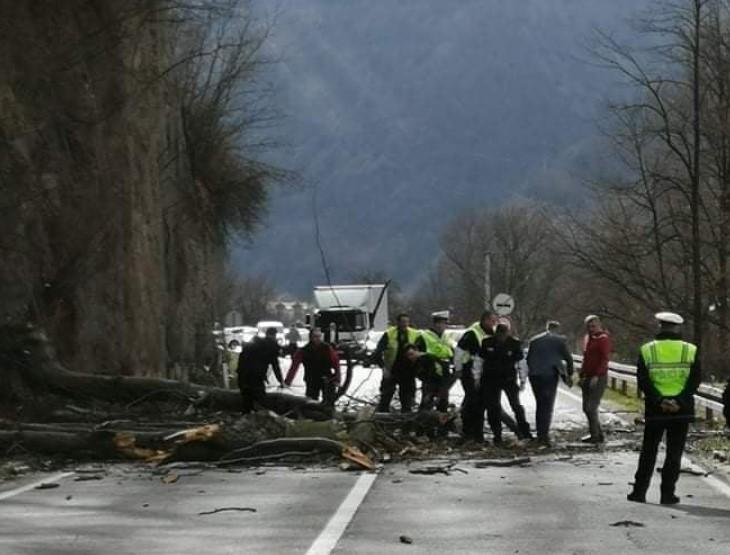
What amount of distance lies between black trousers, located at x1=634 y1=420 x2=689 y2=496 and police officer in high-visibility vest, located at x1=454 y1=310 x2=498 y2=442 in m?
6.46

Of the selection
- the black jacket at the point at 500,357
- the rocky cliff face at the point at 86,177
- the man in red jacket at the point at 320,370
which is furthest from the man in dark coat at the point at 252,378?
the rocky cliff face at the point at 86,177

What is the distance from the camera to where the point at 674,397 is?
14016mm

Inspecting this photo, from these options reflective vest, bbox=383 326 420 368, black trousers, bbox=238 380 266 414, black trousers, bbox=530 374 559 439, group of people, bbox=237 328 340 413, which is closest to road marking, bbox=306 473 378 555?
black trousers, bbox=530 374 559 439

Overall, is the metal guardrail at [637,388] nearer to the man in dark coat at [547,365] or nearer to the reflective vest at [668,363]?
the reflective vest at [668,363]

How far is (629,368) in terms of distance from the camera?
116 feet

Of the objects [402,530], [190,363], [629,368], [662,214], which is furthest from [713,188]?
[402,530]

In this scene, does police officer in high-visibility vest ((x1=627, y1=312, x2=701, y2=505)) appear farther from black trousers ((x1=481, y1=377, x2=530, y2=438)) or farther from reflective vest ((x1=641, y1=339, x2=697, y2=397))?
black trousers ((x1=481, y1=377, x2=530, y2=438))

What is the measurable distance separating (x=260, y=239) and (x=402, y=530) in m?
43.4

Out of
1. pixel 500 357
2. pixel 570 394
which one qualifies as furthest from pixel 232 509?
pixel 570 394

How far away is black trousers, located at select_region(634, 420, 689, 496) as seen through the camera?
13.6m

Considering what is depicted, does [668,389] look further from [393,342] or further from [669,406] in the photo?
[393,342]

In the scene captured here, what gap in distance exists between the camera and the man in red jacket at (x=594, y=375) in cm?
2128

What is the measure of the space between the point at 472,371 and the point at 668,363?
717 cm

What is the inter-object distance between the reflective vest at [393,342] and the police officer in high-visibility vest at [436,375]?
0.35 feet
